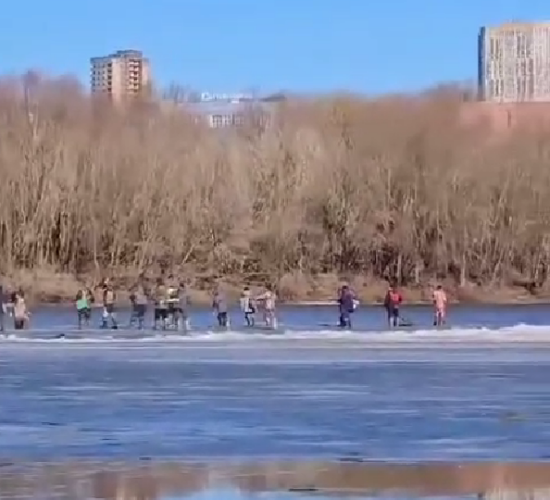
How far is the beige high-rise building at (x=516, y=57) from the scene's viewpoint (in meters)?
155

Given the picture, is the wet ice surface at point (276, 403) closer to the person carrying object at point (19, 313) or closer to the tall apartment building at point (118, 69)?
the person carrying object at point (19, 313)

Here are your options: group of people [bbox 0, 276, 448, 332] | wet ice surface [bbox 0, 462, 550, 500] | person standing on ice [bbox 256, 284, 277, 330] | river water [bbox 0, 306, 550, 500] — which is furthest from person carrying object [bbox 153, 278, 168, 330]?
wet ice surface [bbox 0, 462, 550, 500]

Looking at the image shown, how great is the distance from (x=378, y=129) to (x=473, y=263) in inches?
329

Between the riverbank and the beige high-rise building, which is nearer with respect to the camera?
the riverbank

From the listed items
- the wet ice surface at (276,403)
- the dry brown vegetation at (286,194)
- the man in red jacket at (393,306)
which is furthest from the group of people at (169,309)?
the dry brown vegetation at (286,194)

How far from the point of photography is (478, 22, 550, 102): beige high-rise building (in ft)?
508

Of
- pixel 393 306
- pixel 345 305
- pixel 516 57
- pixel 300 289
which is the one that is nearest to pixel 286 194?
pixel 300 289

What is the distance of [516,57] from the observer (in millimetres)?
159875

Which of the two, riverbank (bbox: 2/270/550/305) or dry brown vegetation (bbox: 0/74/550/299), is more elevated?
dry brown vegetation (bbox: 0/74/550/299)

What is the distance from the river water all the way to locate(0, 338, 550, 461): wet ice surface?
3 cm

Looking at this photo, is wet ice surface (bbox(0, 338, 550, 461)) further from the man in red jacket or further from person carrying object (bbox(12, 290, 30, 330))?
the man in red jacket

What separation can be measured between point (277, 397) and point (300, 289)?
54.5 metres

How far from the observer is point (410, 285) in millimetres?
81750

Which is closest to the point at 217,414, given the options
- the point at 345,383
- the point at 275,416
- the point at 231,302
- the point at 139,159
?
the point at 275,416
